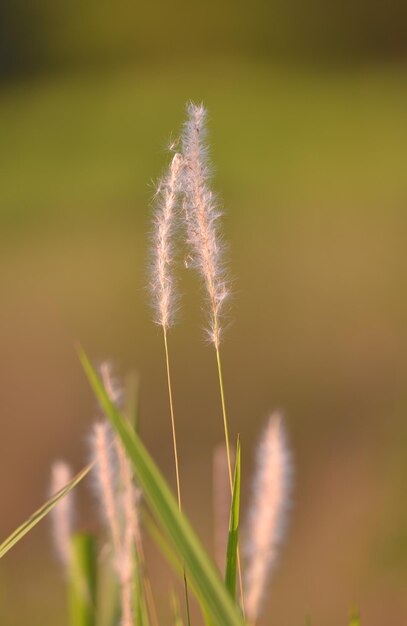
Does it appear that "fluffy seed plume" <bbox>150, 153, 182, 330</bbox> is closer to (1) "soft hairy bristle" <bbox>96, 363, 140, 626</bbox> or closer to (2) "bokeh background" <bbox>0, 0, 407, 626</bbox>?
(1) "soft hairy bristle" <bbox>96, 363, 140, 626</bbox>

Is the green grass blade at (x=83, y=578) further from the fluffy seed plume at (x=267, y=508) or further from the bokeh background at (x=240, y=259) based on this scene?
the bokeh background at (x=240, y=259)

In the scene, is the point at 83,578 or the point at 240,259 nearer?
the point at 83,578

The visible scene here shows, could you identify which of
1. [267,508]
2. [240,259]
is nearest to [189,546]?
[267,508]

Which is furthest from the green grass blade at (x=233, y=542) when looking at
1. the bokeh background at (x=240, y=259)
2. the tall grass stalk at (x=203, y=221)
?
the bokeh background at (x=240, y=259)

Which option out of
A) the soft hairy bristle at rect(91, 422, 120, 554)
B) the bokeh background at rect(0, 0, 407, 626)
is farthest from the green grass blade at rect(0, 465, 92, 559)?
the bokeh background at rect(0, 0, 407, 626)

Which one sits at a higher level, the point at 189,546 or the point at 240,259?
the point at 240,259

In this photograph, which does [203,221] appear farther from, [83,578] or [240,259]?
[240,259]
